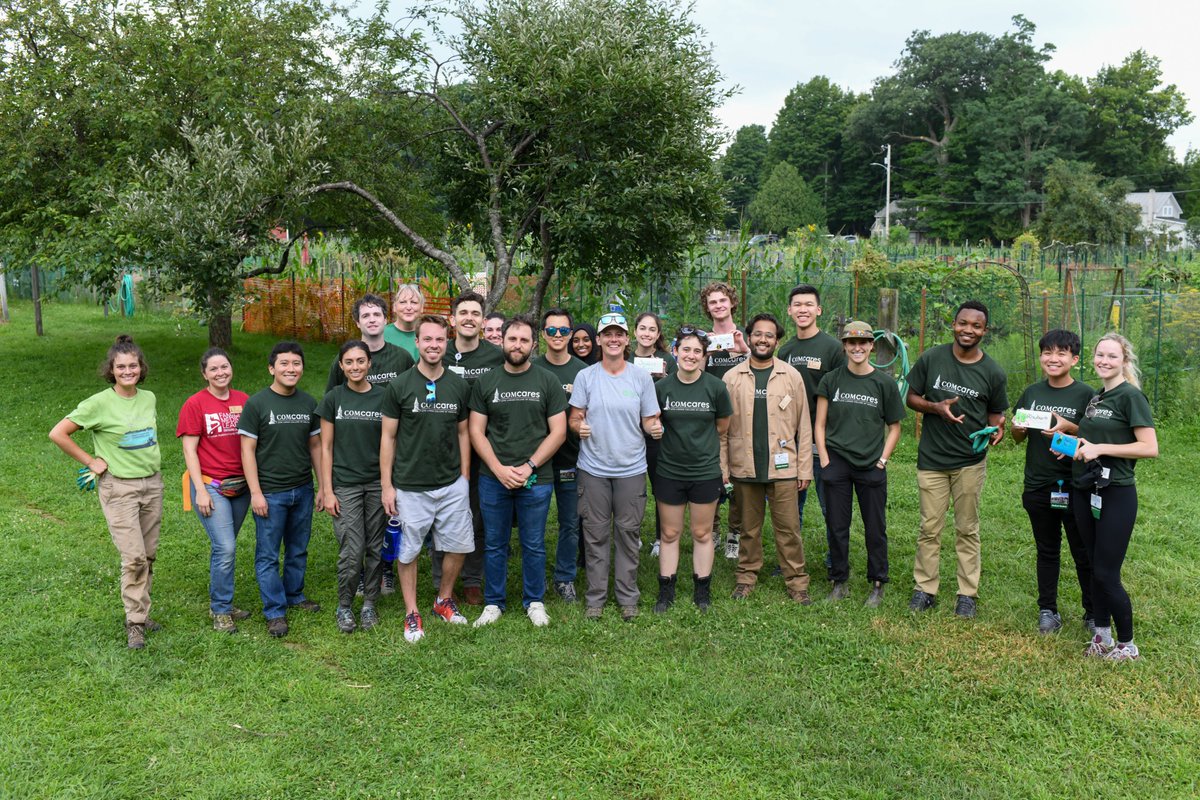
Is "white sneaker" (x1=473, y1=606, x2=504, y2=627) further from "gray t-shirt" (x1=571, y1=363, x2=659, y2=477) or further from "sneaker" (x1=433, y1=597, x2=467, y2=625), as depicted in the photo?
"gray t-shirt" (x1=571, y1=363, x2=659, y2=477)

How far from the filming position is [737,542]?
7027mm

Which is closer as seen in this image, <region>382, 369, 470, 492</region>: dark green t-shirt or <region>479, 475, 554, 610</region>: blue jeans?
<region>382, 369, 470, 492</region>: dark green t-shirt

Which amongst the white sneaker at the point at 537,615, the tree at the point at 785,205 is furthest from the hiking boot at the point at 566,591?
the tree at the point at 785,205

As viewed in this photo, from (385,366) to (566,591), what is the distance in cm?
191

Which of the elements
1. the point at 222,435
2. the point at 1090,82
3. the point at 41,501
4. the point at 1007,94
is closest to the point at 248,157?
the point at 41,501

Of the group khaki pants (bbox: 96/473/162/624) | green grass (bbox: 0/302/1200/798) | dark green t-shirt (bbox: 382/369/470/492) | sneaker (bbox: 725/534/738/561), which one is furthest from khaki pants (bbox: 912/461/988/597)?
khaki pants (bbox: 96/473/162/624)

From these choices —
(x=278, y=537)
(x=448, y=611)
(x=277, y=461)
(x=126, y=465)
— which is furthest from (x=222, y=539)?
(x=448, y=611)

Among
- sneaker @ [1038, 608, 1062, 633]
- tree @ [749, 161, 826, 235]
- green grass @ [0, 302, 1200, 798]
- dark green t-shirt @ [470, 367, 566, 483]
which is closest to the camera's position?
green grass @ [0, 302, 1200, 798]

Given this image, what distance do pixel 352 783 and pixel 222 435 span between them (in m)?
2.38

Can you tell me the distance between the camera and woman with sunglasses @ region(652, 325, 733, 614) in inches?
222

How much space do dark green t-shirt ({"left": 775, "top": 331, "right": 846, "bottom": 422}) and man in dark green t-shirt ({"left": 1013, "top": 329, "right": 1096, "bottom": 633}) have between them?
1356 millimetres

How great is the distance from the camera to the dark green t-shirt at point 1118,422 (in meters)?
4.84

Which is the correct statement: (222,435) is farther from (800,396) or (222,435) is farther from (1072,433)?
(1072,433)

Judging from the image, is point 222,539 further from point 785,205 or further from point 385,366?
point 785,205
